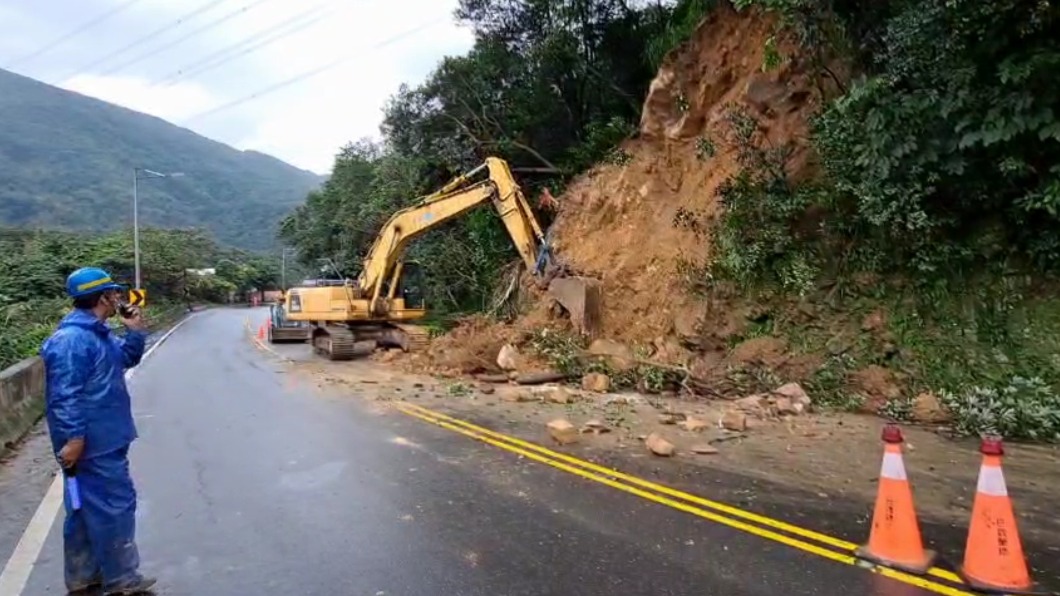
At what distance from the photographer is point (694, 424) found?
926 cm

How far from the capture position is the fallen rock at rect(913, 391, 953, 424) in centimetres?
923

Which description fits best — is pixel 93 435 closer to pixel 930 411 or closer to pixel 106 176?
pixel 930 411

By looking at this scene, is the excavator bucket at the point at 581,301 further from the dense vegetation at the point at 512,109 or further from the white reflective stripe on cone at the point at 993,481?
the white reflective stripe on cone at the point at 993,481

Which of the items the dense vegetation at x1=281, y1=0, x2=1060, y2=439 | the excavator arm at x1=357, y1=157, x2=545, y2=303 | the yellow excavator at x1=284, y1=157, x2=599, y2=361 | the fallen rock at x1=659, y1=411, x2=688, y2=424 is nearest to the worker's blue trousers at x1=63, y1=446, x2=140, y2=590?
the fallen rock at x1=659, y1=411, x2=688, y2=424

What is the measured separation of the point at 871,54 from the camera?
436 inches

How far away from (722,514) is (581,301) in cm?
924

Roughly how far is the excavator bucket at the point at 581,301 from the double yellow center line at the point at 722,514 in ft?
19.9

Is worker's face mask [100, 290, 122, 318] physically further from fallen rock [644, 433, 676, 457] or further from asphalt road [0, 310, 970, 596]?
fallen rock [644, 433, 676, 457]

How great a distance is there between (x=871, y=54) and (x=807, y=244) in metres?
2.95

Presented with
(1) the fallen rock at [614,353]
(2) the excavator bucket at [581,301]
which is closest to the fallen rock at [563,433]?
(1) the fallen rock at [614,353]

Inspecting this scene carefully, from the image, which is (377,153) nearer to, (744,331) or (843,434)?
(744,331)

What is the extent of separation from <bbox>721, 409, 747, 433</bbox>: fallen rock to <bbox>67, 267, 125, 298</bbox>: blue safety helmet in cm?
684

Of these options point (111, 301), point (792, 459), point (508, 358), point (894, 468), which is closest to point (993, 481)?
point (894, 468)

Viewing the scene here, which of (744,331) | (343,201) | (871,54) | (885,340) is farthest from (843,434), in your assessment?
(343,201)
